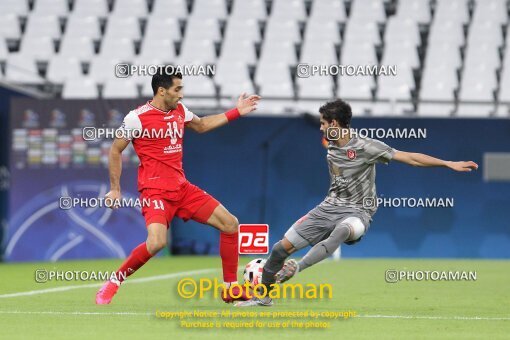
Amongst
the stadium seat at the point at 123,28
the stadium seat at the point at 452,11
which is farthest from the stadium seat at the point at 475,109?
the stadium seat at the point at 123,28

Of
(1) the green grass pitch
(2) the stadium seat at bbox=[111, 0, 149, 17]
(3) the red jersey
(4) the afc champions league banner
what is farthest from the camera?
(2) the stadium seat at bbox=[111, 0, 149, 17]

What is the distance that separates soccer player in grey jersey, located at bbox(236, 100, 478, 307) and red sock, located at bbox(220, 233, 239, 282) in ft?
0.89

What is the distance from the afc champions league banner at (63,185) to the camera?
1848 centimetres

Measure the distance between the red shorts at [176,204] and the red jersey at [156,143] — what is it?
0.06m

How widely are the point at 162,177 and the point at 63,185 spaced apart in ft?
29.6

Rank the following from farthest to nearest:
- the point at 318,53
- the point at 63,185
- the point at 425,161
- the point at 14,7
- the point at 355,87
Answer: the point at 14,7
the point at 318,53
the point at 355,87
the point at 63,185
the point at 425,161

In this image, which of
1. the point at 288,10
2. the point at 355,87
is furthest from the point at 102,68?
the point at 355,87

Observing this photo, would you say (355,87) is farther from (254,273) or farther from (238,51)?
(254,273)

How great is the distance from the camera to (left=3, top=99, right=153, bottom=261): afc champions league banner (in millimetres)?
18484

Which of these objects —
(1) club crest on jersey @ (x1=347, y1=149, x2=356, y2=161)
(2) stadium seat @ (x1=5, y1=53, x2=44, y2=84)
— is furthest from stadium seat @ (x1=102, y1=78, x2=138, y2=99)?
(1) club crest on jersey @ (x1=347, y1=149, x2=356, y2=161)

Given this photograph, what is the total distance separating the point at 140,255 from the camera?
9.77m

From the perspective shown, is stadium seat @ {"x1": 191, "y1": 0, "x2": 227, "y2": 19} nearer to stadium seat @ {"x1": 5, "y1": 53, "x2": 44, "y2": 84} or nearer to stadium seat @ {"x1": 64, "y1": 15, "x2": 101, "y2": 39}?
stadium seat @ {"x1": 64, "y1": 15, "x2": 101, "y2": 39}

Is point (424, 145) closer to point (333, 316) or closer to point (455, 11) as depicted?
point (455, 11)

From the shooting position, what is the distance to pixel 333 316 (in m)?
8.94
